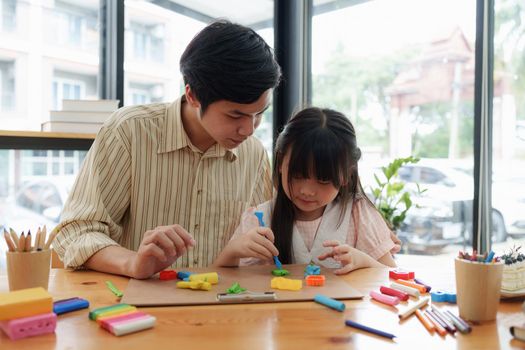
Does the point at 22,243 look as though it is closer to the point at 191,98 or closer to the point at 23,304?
the point at 23,304

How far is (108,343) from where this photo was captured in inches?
25.7

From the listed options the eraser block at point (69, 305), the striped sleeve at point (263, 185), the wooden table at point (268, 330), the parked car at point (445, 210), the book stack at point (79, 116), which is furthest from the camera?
the parked car at point (445, 210)

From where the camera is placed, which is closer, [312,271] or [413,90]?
[312,271]

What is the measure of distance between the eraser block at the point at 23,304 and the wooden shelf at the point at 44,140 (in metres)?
1.32

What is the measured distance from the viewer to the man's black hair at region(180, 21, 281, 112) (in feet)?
3.84

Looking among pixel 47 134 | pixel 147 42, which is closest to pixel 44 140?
pixel 47 134

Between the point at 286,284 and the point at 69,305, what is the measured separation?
0.38 m

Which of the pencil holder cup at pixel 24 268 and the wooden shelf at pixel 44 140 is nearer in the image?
the pencil holder cup at pixel 24 268

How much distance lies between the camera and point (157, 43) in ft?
8.52

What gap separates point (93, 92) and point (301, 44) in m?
1.35

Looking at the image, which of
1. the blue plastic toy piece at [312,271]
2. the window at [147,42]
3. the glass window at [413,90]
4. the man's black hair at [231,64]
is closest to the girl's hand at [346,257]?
the blue plastic toy piece at [312,271]

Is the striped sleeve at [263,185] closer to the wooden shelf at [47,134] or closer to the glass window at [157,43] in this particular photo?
the wooden shelf at [47,134]

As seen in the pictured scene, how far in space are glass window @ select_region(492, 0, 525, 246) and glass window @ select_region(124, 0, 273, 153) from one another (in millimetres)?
1399

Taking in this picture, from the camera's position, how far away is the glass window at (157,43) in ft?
8.13
